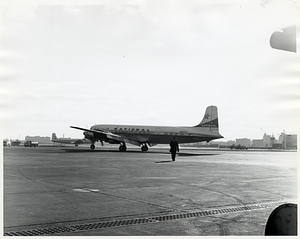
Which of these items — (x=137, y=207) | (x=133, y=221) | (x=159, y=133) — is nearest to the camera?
(x=133, y=221)

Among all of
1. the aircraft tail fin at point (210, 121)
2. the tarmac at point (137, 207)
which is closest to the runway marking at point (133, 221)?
the tarmac at point (137, 207)

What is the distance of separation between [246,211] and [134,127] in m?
34.8

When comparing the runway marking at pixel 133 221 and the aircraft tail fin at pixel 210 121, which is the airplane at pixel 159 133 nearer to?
the aircraft tail fin at pixel 210 121

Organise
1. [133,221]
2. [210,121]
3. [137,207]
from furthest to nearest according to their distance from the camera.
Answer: [210,121], [137,207], [133,221]

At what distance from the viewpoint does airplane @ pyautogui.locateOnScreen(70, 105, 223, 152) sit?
39.7 meters

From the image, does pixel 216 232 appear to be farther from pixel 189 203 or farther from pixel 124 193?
pixel 124 193

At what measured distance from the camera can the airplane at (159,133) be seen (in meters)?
39.7

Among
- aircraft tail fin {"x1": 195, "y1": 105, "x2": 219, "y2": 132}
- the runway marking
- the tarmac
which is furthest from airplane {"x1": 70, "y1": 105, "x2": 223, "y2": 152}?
the runway marking

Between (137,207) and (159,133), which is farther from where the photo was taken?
(159,133)

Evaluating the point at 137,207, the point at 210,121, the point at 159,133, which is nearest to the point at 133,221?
the point at 137,207

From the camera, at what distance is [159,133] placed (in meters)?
40.4

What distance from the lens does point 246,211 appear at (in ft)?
23.4

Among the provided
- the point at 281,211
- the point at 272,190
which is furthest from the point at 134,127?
the point at 281,211

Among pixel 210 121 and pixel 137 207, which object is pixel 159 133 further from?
pixel 137 207
